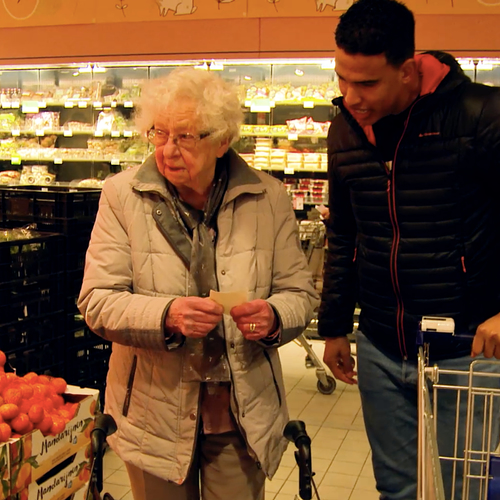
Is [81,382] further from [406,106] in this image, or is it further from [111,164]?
[111,164]

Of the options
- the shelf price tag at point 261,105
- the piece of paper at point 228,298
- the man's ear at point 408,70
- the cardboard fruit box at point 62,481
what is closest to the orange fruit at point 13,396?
the cardboard fruit box at point 62,481

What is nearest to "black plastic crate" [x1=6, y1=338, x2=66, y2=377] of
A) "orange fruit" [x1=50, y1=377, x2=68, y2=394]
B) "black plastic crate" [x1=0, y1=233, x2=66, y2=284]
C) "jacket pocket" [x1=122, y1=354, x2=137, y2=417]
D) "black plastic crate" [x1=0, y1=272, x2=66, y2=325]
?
"black plastic crate" [x1=0, y1=272, x2=66, y2=325]

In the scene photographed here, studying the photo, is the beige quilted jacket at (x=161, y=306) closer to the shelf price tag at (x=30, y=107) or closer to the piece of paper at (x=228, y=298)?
the piece of paper at (x=228, y=298)

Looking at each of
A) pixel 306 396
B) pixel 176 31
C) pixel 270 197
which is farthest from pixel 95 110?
pixel 270 197

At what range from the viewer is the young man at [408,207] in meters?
1.79

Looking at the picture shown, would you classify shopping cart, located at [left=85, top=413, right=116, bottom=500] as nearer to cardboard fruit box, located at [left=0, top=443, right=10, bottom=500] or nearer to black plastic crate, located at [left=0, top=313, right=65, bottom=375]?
cardboard fruit box, located at [left=0, top=443, right=10, bottom=500]

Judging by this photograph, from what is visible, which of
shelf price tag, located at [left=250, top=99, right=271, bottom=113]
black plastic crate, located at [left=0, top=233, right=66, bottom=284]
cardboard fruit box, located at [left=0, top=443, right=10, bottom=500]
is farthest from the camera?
shelf price tag, located at [left=250, top=99, right=271, bottom=113]

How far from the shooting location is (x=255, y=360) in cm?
199

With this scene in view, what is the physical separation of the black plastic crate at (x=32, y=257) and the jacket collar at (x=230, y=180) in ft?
3.93

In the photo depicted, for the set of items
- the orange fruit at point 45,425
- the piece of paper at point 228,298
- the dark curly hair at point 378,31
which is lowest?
the orange fruit at point 45,425

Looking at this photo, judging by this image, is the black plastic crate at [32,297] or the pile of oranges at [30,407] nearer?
the pile of oranges at [30,407]

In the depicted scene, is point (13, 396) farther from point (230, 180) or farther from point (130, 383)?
point (230, 180)

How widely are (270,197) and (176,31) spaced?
4224mm

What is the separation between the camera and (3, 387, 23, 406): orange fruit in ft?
6.12
